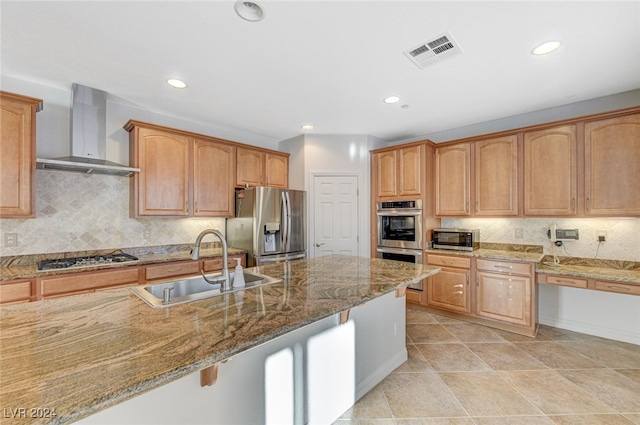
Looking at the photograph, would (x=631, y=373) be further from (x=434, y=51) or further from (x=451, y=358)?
(x=434, y=51)

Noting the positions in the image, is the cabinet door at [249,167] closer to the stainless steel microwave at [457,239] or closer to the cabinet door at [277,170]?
the cabinet door at [277,170]

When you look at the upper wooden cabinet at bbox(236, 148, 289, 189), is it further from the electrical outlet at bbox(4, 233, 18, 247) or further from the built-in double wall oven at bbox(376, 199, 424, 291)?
the electrical outlet at bbox(4, 233, 18, 247)

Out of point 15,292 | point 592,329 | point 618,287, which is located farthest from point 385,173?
point 15,292

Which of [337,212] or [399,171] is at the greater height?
[399,171]

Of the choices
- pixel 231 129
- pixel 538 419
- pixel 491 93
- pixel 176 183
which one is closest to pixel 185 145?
pixel 176 183

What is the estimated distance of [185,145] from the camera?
333 cm

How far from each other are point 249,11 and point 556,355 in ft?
12.6

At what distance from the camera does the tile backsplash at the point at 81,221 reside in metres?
2.62

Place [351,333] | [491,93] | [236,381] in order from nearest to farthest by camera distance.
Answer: [236,381], [351,333], [491,93]

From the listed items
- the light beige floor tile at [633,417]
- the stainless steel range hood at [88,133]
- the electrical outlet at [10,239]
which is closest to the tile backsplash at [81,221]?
the electrical outlet at [10,239]

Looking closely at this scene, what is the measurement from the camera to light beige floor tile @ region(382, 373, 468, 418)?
190 cm

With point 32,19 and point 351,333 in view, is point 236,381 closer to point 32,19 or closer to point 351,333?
point 351,333

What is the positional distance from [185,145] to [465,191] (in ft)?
11.8

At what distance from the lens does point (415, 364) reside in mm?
2479
